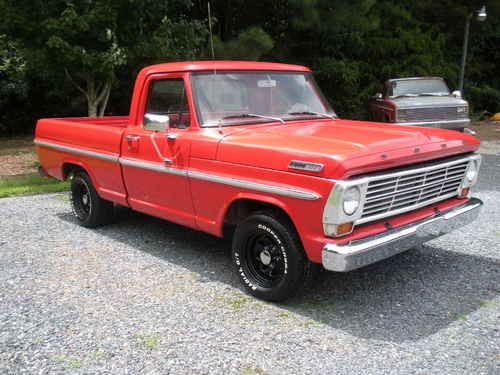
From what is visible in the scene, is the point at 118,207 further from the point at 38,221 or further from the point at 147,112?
the point at 147,112

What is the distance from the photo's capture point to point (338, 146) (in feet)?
12.5

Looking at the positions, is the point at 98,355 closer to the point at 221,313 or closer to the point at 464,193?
the point at 221,313

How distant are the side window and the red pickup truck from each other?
0.05 feet

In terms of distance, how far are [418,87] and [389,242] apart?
11.2 m

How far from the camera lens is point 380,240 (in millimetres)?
3734

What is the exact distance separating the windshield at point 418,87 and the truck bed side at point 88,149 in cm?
894

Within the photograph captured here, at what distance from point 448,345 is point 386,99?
1102 cm

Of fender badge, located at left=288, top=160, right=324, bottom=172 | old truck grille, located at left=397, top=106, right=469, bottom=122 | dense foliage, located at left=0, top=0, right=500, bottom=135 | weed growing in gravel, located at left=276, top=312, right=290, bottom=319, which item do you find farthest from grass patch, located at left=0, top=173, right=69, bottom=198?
old truck grille, located at left=397, top=106, right=469, bottom=122

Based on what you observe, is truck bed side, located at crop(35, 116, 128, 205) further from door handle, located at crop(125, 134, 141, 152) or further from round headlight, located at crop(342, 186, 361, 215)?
round headlight, located at crop(342, 186, 361, 215)

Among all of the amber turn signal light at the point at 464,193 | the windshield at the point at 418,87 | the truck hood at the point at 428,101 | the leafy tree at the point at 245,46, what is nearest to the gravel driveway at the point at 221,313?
the amber turn signal light at the point at 464,193

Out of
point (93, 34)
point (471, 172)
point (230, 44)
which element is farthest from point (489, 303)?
point (230, 44)

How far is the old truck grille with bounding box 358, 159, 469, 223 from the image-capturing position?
3.78 meters

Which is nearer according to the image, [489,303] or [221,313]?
[221,313]

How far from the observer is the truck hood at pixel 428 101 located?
12863mm
